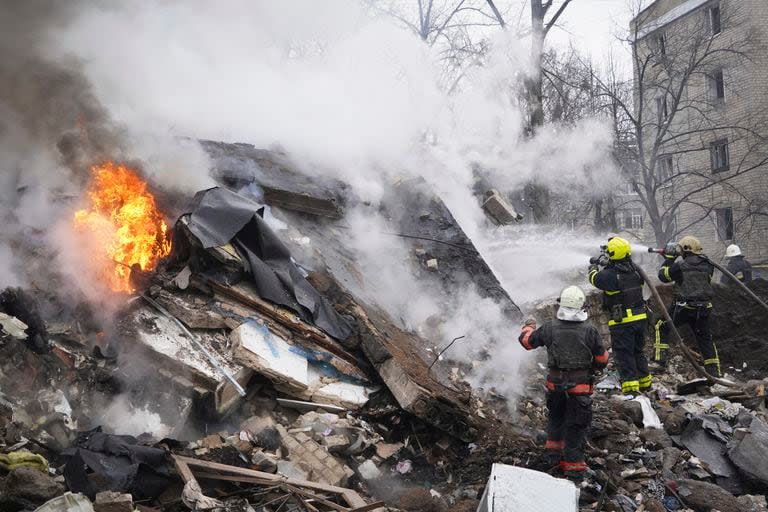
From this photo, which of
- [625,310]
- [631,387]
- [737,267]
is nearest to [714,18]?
[737,267]

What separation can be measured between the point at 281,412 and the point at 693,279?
5670 mm

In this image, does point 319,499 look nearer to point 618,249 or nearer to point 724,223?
point 618,249

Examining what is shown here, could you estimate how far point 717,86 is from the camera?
72.9 ft

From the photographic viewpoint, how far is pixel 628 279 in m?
6.71

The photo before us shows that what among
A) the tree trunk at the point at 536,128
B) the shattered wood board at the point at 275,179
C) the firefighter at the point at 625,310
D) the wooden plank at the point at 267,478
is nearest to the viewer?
the wooden plank at the point at 267,478

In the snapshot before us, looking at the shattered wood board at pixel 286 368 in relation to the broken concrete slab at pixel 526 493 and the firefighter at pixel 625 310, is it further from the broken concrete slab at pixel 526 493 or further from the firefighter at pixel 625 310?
the firefighter at pixel 625 310

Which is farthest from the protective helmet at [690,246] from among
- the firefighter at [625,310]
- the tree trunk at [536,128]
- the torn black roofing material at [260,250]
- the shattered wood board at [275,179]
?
the tree trunk at [536,128]

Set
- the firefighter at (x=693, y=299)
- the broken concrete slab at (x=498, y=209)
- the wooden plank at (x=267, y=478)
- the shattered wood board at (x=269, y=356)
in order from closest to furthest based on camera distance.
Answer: the wooden plank at (x=267, y=478)
the shattered wood board at (x=269, y=356)
the firefighter at (x=693, y=299)
the broken concrete slab at (x=498, y=209)

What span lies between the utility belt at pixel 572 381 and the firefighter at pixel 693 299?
336 centimetres

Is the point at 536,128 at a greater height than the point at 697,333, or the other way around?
the point at 536,128

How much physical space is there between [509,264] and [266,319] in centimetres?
488

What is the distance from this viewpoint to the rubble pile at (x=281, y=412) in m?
3.83

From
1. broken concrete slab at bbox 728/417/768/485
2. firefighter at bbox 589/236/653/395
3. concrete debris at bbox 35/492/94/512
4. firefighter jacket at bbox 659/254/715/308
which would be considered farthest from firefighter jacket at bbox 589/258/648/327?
concrete debris at bbox 35/492/94/512

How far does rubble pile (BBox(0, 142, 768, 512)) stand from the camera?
3828mm
